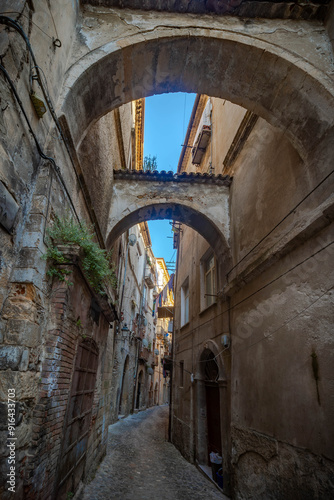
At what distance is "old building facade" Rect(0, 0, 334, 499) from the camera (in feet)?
8.91

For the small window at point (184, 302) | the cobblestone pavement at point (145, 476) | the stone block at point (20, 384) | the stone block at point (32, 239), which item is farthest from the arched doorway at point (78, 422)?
the small window at point (184, 302)

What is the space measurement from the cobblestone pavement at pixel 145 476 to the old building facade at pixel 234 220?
Answer: 47 centimetres

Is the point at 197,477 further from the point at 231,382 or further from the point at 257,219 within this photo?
the point at 257,219

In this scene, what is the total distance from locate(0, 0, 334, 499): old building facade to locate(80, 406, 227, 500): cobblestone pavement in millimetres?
470

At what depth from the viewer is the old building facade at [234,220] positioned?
2.71 m

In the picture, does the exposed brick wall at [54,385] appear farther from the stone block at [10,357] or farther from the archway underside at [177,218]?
the archway underside at [177,218]

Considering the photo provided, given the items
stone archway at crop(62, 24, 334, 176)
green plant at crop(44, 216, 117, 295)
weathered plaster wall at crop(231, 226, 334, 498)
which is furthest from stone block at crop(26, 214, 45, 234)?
weathered plaster wall at crop(231, 226, 334, 498)

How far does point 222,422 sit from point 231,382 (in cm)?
105

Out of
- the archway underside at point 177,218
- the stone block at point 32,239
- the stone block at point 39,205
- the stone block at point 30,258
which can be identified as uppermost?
the archway underside at point 177,218

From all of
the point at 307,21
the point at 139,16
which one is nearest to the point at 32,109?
the point at 139,16

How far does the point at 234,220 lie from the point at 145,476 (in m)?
6.24

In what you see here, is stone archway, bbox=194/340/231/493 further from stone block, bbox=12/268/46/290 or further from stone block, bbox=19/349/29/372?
stone block, bbox=12/268/46/290

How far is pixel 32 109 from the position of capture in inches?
117

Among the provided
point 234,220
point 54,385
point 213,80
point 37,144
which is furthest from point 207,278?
point 37,144
